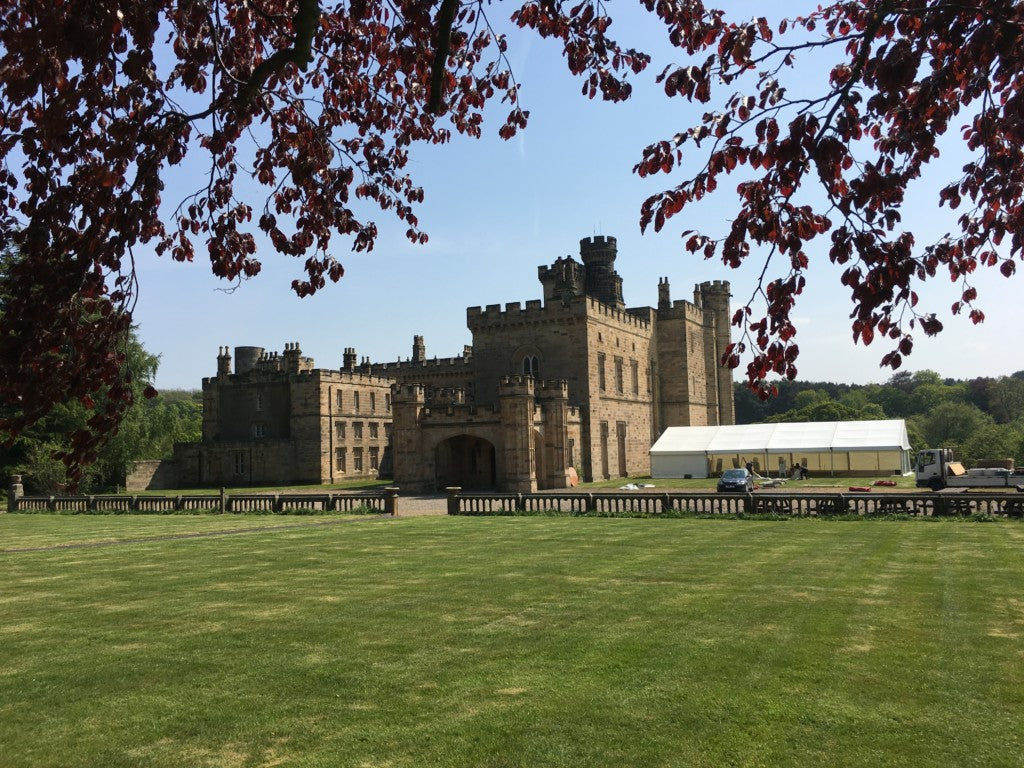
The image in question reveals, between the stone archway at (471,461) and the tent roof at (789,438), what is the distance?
11.1m

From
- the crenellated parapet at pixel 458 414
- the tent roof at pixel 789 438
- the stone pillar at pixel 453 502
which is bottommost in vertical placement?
the stone pillar at pixel 453 502

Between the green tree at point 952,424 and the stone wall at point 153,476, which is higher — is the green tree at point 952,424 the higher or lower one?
the higher one

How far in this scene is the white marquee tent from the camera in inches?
1732

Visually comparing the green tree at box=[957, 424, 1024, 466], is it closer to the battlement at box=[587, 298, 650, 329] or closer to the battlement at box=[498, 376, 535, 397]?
the battlement at box=[587, 298, 650, 329]

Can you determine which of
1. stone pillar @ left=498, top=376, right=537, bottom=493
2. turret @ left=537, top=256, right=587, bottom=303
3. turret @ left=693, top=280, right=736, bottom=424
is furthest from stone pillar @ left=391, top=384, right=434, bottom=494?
turret @ left=693, top=280, right=736, bottom=424

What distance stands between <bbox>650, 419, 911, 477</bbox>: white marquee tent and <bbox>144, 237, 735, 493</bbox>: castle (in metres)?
3.61

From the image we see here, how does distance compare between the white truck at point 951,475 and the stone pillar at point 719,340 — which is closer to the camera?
the white truck at point 951,475

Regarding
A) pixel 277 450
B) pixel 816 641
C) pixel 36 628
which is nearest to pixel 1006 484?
pixel 816 641

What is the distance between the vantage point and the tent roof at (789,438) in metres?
44.2

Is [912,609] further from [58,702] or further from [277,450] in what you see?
[277,450]

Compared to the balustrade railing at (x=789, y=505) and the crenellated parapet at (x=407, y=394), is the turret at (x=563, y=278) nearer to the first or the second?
the crenellated parapet at (x=407, y=394)

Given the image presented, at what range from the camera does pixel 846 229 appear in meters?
4.23


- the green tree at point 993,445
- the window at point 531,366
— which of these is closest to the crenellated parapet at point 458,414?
the window at point 531,366

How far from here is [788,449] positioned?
45156mm
